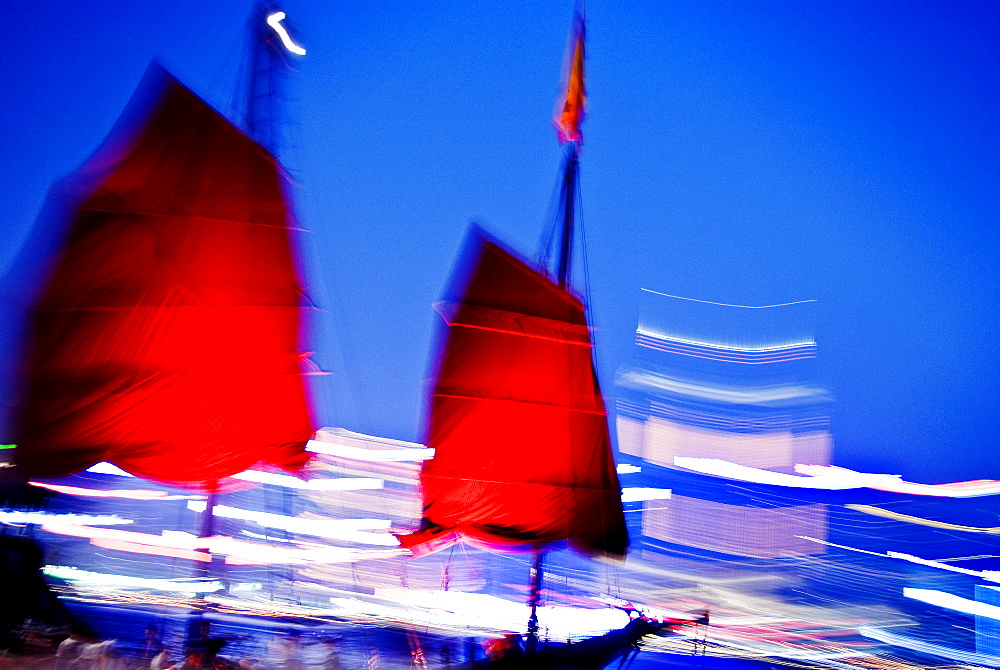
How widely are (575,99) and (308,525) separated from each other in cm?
847

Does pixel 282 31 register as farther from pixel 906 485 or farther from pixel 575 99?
pixel 906 485

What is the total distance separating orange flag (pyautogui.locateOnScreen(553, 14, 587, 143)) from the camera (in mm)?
13422

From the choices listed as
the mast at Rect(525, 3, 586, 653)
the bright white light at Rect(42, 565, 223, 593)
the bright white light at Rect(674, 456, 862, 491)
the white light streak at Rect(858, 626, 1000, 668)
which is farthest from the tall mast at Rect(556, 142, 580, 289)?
the white light streak at Rect(858, 626, 1000, 668)

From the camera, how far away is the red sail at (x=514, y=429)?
39.3 feet

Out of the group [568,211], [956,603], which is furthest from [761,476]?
[956,603]

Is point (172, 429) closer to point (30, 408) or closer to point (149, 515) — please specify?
point (30, 408)

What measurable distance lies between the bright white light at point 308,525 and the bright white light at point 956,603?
363 inches

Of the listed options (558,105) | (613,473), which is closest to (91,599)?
(613,473)

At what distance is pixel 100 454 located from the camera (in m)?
9.31

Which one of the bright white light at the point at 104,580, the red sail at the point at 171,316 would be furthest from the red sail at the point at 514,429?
the bright white light at the point at 104,580

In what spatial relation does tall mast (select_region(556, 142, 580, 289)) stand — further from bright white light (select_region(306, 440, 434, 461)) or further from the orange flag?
bright white light (select_region(306, 440, 434, 461))

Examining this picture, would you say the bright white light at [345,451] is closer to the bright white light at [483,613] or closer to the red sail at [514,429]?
the red sail at [514,429]

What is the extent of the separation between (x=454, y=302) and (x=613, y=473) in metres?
3.96

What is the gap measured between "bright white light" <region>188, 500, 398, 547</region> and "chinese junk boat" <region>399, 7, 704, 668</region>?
0.71m
